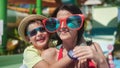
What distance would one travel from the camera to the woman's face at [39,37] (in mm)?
2121

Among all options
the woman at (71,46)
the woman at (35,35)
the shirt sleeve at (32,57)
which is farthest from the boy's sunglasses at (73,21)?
the woman at (35,35)

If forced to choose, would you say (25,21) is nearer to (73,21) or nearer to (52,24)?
(52,24)

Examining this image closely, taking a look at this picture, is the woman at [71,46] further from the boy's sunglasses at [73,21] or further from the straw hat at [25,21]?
the straw hat at [25,21]

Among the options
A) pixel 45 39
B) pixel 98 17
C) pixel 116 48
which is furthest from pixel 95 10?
pixel 45 39

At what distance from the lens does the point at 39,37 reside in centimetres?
213

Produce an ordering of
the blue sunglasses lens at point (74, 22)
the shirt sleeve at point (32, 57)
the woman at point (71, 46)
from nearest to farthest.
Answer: the woman at point (71, 46) < the blue sunglasses lens at point (74, 22) < the shirt sleeve at point (32, 57)

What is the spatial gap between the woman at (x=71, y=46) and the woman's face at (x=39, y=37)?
394 mm

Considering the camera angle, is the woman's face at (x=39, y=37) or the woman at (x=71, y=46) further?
the woman's face at (x=39, y=37)

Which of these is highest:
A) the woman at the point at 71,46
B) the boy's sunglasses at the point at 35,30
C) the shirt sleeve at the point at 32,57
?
the woman at the point at 71,46

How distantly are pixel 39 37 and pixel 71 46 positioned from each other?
21.0 inches

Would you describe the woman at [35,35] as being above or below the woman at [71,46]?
below

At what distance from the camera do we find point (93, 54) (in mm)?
1432

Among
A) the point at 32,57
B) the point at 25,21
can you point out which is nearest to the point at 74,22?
the point at 32,57

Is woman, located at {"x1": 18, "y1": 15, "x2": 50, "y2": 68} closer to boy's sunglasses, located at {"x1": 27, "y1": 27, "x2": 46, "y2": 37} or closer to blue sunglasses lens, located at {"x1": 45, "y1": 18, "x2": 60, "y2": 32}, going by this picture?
boy's sunglasses, located at {"x1": 27, "y1": 27, "x2": 46, "y2": 37}
